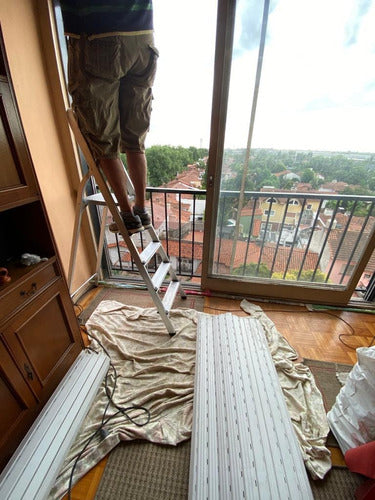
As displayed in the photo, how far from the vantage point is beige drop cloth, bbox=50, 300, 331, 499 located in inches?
37.9

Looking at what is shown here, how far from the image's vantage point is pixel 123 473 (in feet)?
2.96

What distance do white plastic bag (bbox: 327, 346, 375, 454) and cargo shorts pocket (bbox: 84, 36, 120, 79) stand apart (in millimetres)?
1682

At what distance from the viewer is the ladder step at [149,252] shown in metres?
1.36

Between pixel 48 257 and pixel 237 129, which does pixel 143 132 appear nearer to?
pixel 237 129

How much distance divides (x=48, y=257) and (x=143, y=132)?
0.82m

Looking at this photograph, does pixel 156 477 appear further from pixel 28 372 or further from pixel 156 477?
pixel 28 372

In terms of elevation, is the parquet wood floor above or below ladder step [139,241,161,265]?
below

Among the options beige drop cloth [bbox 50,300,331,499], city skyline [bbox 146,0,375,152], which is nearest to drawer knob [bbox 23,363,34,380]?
beige drop cloth [bbox 50,300,331,499]

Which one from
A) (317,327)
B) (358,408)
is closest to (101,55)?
(358,408)

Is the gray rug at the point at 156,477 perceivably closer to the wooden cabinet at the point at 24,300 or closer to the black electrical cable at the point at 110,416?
the black electrical cable at the point at 110,416

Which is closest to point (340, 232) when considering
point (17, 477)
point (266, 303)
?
point (266, 303)

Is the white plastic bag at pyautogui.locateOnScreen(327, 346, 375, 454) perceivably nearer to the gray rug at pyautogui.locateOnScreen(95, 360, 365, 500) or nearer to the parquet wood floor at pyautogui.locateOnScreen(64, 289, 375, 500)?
the gray rug at pyautogui.locateOnScreen(95, 360, 365, 500)

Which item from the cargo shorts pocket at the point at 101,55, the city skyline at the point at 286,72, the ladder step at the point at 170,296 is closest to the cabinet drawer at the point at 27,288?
the ladder step at the point at 170,296

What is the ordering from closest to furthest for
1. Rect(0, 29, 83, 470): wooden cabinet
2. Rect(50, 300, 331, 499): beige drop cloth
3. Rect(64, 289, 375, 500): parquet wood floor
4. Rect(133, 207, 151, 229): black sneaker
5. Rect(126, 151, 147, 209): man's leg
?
Rect(0, 29, 83, 470): wooden cabinet → Rect(50, 300, 331, 499): beige drop cloth → Rect(126, 151, 147, 209): man's leg → Rect(133, 207, 151, 229): black sneaker → Rect(64, 289, 375, 500): parquet wood floor
